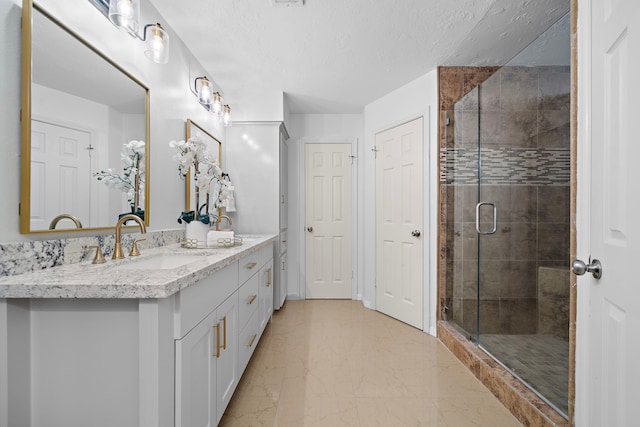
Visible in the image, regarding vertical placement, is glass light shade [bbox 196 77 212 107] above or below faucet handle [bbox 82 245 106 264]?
above

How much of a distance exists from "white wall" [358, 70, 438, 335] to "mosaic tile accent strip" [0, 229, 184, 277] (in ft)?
7.86

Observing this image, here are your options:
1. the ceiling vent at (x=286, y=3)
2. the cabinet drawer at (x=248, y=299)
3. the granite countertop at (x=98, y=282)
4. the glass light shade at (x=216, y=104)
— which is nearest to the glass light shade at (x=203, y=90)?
the glass light shade at (x=216, y=104)

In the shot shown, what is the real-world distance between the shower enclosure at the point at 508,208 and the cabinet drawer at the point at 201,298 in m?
1.78

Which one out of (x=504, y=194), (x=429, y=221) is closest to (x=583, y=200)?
(x=504, y=194)

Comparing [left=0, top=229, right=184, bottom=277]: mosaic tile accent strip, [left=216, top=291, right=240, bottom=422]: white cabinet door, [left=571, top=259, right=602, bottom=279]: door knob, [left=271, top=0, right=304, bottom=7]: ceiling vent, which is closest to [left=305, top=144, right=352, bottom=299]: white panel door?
[left=271, top=0, right=304, bottom=7]: ceiling vent

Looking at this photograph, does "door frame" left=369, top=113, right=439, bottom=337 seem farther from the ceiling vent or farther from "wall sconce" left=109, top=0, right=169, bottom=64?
"wall sconce" left=109, top=0, right=169, bottom=64

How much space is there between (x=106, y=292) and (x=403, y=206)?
2.64 m

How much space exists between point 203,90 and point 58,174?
151 centimetres

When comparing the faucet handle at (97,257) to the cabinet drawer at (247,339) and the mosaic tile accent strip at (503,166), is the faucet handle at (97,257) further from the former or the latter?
the mosaic tile accent strip at (503,166)

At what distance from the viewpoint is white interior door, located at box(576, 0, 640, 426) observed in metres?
0.80

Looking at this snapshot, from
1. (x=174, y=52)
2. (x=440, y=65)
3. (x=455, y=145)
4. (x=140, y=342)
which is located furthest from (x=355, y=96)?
(x=140, y=342)

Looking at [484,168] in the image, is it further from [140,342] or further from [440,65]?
[140,342]

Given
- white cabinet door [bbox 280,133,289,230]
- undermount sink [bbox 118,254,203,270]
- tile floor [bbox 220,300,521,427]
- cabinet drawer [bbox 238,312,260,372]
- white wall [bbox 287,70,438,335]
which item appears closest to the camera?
undermount sink [bbox 118,254,203,270]

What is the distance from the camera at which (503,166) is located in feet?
7.48
